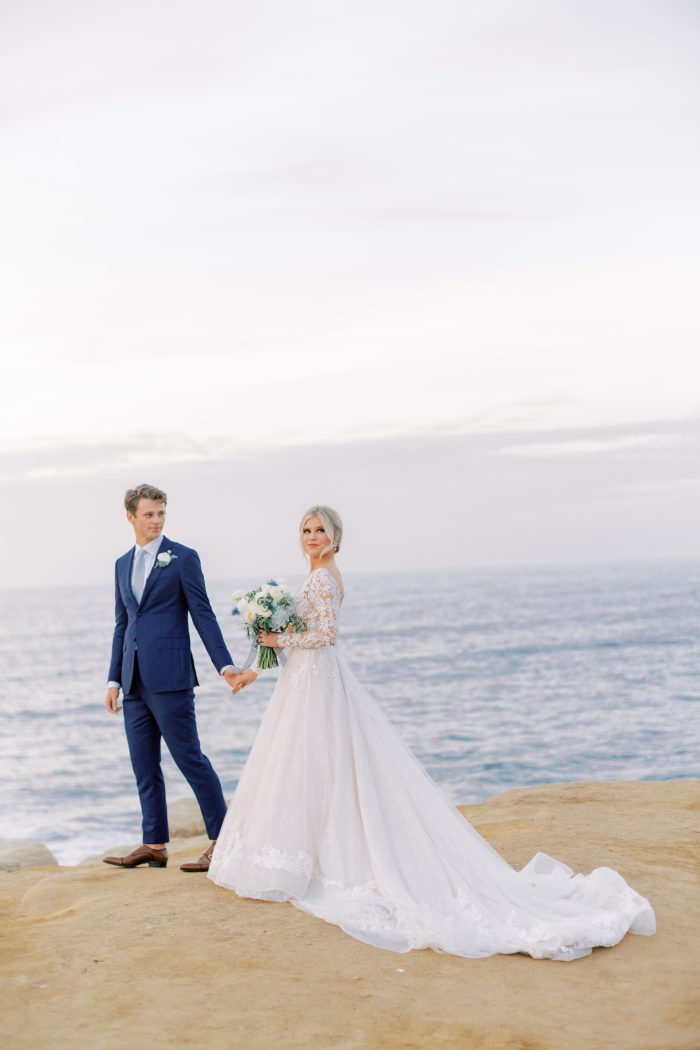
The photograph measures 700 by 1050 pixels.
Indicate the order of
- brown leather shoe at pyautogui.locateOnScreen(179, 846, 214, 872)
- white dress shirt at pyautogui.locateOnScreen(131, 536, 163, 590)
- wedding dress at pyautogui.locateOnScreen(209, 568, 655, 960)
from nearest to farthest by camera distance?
wedding dress at pyautogui.locateOnScreen(209, 568, 655, 960) → brown leather shoe at pyautogui.locateOnScreen(179, 846, 214, 872) → white dress shirt at pyautogui.locateOnScreen(131, 536, 163, 590)

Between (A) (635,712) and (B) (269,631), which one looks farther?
(A) (635,712)

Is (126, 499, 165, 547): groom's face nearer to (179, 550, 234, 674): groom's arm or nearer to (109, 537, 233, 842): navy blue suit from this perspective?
(109, 537, 233, 842): navy blue suit

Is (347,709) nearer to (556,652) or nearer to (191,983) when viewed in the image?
(191,983)

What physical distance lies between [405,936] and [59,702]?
27.9m

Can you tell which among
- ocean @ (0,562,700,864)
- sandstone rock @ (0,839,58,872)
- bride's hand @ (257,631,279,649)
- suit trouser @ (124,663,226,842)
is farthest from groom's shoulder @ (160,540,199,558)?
ocean @ (0,562,700,864)

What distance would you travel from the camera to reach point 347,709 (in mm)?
5730

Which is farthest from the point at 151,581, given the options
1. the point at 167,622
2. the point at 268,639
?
the point at 268,639

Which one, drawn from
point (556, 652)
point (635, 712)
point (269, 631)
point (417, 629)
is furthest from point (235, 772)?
point (417, 629)

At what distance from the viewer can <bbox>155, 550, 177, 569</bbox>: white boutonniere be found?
250 inches

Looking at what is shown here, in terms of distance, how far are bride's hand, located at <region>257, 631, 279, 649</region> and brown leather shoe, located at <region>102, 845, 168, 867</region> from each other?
6.07ft

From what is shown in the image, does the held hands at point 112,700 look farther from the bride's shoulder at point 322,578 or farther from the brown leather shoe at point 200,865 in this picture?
the bride's shoulder at point 322,578

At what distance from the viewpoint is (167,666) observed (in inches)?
250

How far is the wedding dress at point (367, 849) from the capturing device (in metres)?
4.99

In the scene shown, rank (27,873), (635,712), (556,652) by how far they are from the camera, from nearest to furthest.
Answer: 1. (27,873)
2. (635,712)
3. (556,652)
